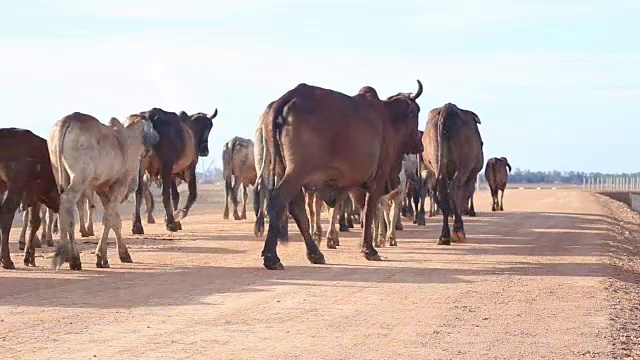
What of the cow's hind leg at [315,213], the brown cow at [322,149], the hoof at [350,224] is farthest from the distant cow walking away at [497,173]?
the brown cow at [322,149]

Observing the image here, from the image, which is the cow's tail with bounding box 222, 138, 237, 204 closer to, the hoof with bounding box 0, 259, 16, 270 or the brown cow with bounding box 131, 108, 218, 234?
the brown cow with bounding box 131, 108, 218, 234

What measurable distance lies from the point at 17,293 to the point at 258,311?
3.26m

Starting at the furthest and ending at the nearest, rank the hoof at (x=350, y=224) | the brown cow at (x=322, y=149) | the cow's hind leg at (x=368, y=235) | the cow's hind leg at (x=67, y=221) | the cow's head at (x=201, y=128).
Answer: the cow's head at (x=201, y=128)
the hoof at (x=350, y=224)
the cow's hind leg at (x=368, y=235)
the brown cow at (x=322, y=149)
the cow's hind leg at (x=67, y=221)

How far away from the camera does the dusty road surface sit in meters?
9.86

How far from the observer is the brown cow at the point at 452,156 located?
878 inches

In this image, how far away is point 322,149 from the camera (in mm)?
16797

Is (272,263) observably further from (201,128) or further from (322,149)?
(201,128)

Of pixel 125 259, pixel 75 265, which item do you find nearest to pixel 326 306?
pixel 75 265

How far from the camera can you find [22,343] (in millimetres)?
9930

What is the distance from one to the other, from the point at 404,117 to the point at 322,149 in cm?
259

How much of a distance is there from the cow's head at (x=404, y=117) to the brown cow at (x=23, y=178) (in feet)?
18.0

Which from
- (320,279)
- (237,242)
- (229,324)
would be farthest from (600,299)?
(237,242)

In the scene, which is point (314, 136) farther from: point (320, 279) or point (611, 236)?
point (611, 236)

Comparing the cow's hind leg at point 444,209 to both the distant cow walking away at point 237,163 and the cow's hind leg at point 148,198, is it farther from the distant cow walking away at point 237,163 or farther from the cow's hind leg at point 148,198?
the distant cow walking away at point 237,163
